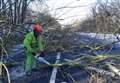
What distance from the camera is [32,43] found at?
10.7m

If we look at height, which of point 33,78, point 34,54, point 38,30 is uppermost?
point 38,30

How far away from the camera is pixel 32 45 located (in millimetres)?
10742

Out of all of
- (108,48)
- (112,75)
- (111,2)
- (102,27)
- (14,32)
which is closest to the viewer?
(112,75)

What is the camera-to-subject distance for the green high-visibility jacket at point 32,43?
1052cm

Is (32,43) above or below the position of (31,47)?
above

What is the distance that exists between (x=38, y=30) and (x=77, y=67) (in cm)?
171

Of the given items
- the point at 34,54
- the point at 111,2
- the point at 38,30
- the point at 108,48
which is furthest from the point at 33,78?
the point at 111,2

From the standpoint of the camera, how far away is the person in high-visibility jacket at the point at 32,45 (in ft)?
34.6

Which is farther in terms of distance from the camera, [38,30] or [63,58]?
[63,58]

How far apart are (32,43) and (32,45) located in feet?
0.29

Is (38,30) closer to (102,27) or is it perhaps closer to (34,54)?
(34,54)

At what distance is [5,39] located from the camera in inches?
430

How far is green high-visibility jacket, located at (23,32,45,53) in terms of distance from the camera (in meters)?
10.5

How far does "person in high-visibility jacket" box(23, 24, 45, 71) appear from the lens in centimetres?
1054
